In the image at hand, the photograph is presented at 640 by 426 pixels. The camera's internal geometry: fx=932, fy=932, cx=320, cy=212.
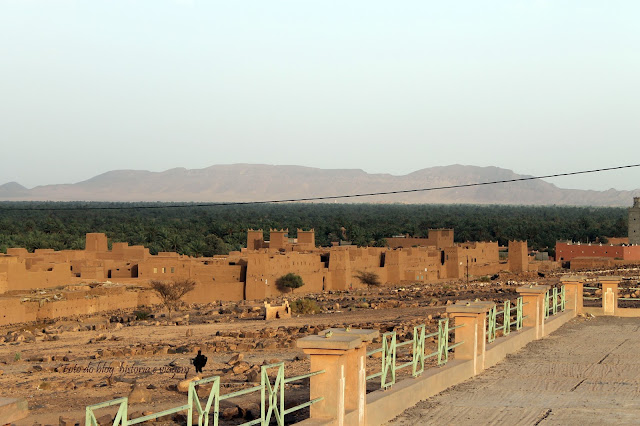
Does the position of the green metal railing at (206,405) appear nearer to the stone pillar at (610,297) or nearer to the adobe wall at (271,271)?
the stone pillar at (610,297)

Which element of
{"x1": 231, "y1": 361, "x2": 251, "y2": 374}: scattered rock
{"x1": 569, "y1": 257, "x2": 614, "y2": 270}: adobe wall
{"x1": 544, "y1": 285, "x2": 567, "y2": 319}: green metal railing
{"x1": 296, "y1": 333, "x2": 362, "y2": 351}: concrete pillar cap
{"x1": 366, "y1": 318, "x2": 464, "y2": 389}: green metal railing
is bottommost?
{"x1": 569, "y1": 257, "x2": 614, "y2": 270}: adobe wall

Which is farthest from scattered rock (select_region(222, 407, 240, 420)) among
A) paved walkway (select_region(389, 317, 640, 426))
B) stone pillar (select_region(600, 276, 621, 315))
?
stone pillar (select_region(600, 276, 621, 315))

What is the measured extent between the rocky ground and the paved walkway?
4.95 feet

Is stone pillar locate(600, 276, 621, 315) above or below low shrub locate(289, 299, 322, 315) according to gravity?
above

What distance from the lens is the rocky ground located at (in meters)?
13.6

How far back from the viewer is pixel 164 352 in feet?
70.8

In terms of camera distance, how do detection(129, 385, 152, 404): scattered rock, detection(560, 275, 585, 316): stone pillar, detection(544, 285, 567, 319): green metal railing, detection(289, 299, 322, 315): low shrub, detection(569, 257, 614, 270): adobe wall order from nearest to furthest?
1. detection(129, 385, 152, 404): scattered rock
2. detection(544, 285, 567, 319): green metal railing
3. detection(560, 275, 585, 316): stone pillar
4. detection(289, 299, 322, 315): low shrub
5. detection(569, 257, 614, 270): adobe wall

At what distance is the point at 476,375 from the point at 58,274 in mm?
35665

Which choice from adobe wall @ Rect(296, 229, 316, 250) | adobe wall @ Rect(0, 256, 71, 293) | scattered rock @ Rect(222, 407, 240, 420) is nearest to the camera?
scattered rock @ Rect(222, 407, 240, 420)

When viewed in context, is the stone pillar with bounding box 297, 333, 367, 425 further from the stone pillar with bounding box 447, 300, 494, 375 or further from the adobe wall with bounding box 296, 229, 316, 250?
the adobe wall with bounding box 296, 229, 316, 250

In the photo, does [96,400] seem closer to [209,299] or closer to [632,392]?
[632,392]

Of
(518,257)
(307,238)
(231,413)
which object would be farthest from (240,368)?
(518,257)

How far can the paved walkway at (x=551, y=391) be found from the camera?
33.8 ft

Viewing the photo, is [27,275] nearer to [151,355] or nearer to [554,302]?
[151,355]
